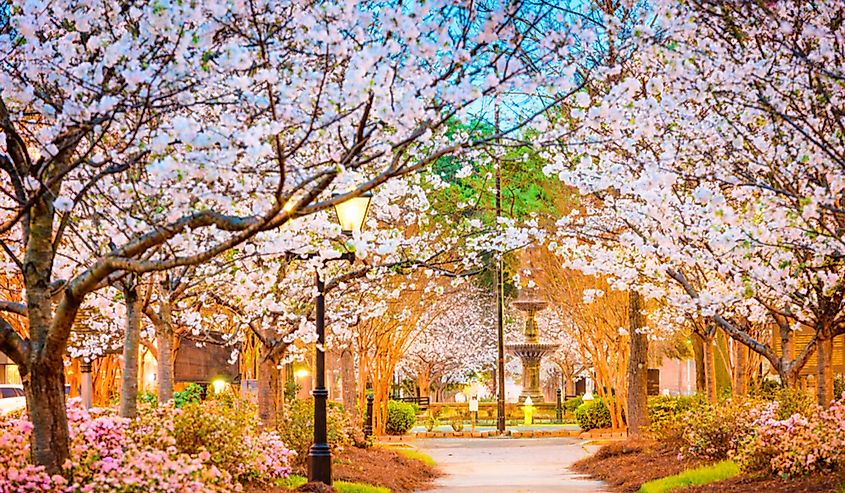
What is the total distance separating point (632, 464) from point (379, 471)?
3.92 metres

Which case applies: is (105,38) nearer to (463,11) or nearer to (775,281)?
(463,11)

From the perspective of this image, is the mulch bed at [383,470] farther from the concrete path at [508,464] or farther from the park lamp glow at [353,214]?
the park lamp glow at [353,214]

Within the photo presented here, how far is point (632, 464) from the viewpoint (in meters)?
16.0

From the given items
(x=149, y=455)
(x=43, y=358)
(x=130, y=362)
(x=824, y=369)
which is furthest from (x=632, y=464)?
(x=43, y=358)

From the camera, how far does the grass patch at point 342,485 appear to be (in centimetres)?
1192

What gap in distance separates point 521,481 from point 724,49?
8519 millimetres

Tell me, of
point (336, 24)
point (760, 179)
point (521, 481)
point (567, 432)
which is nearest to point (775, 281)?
point (760, 179)

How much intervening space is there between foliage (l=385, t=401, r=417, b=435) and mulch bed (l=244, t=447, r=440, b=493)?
794 cm

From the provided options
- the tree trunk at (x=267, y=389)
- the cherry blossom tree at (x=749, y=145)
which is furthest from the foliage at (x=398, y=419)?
the cherry blossom tree at (x=749, y=145)

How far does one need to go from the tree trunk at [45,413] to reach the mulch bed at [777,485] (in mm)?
6481

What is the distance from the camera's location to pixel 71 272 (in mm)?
11719

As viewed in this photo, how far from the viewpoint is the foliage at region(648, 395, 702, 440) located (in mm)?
17112

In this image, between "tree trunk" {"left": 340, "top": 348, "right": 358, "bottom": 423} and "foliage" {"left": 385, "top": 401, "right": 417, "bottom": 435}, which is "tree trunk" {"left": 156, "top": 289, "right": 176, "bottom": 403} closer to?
"tree trunk" {"left": 340, "top": 348, "right": 358, "bottom": 423}

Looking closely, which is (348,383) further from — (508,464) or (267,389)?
(267,389)
